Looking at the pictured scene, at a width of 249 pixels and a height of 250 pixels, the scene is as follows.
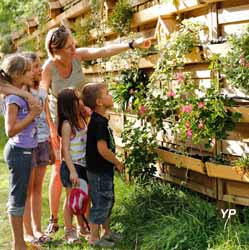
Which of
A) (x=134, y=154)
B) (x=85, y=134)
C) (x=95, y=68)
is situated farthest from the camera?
(x=95, y=68)

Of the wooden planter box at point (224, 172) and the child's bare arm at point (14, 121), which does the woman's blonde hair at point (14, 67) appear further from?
the wooden planter box at point (224, 172)

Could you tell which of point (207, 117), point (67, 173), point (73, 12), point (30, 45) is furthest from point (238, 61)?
point (30, 45)

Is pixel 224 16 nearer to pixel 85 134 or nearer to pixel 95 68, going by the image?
pixel 85 134

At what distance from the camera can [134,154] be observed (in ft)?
15.3

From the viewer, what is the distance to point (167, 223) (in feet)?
12.5

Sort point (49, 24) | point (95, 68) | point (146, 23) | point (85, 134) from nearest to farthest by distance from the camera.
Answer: point (85, 134)
point (146, 23)
point (95, 68)
point (49, 24)

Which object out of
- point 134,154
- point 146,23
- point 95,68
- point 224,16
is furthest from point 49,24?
point 224,16

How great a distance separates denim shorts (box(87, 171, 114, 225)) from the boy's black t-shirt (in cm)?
6

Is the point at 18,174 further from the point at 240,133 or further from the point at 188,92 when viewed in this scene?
the point at 240,133

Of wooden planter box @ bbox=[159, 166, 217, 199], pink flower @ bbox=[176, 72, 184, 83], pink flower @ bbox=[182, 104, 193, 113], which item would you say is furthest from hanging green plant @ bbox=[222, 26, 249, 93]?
wooden planter box @ bbox=[159, 166, 217, 199]

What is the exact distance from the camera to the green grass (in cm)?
346

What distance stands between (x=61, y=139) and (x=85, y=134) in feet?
Answer: 0.68

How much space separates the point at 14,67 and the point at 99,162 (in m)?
0.96

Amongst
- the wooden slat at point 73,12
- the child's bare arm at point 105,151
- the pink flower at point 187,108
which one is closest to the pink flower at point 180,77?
the pink flower at point 187,108
